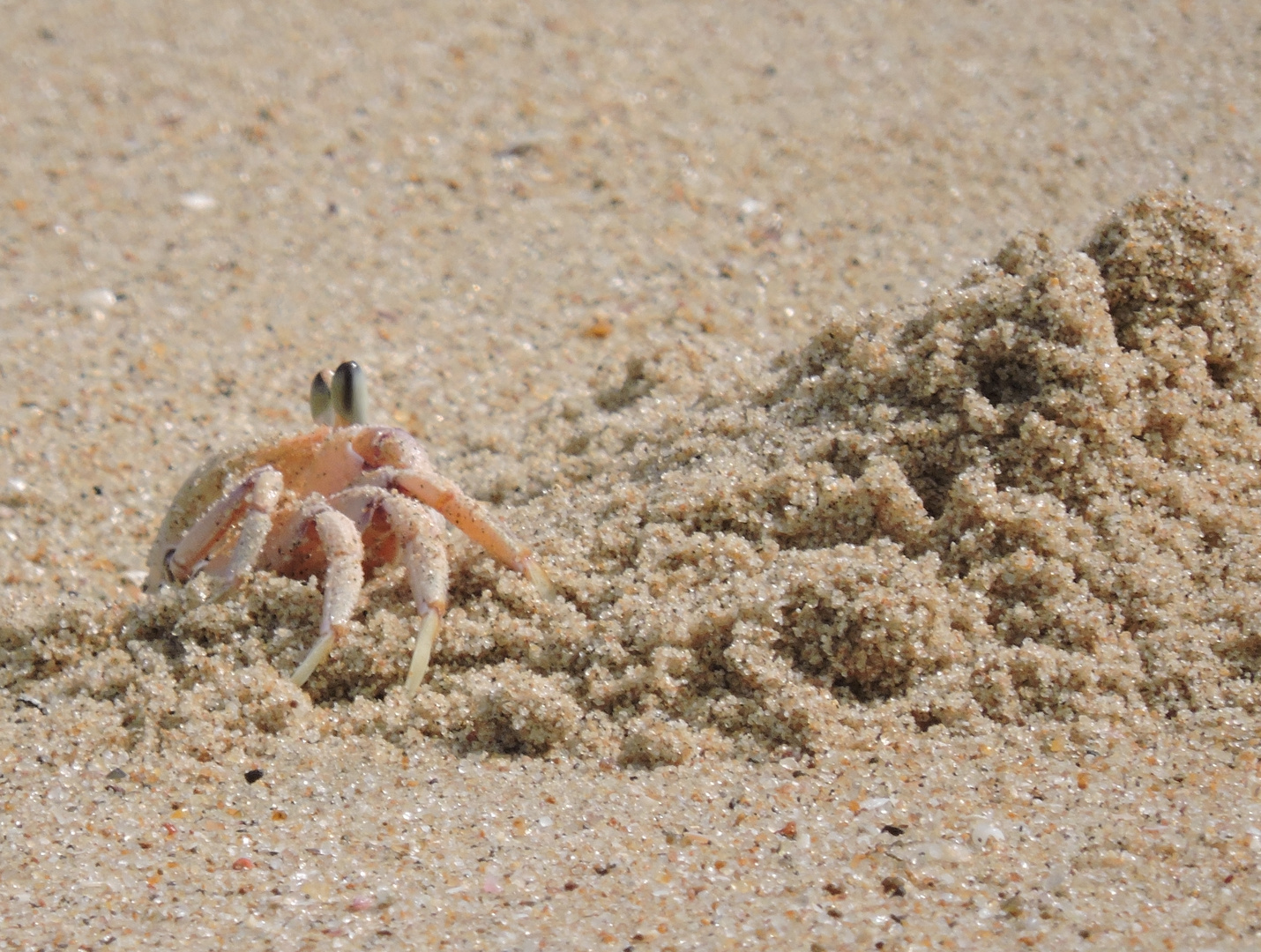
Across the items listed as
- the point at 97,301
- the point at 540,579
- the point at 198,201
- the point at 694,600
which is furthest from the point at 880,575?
the point at 198,201

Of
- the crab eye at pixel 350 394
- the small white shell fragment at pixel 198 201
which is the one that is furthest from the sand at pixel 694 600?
the crab eye at pixel 350 394

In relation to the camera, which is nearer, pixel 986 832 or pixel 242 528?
pixel 986 832

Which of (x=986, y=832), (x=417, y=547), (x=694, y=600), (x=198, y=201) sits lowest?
(x=986, y=832)

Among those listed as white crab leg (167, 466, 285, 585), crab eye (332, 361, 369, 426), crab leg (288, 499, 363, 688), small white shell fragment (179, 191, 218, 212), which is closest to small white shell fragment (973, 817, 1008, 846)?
crab leg (288, 499, 363, 688)

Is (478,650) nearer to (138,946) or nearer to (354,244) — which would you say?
(138,946)

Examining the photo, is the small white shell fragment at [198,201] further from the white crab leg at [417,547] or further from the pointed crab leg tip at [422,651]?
the pointed crab leg tip at [422,651]

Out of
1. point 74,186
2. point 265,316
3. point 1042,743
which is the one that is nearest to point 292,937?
point 1042,743

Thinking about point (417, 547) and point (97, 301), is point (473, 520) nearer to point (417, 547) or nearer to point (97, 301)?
point (417, 547)

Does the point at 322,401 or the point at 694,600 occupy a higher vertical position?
the point at 322,401
